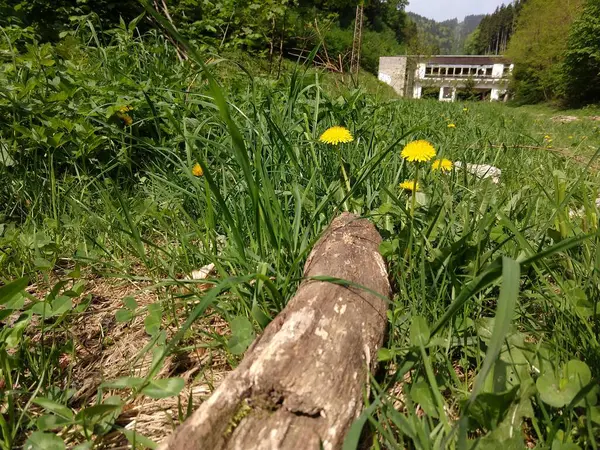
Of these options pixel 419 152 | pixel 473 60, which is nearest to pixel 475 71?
pixel 473 60

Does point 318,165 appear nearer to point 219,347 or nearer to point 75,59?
point 219,347

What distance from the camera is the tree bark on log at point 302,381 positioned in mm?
627

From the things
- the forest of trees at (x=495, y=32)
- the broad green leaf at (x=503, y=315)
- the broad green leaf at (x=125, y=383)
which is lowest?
the broad green leaf at (x=125, y=383)

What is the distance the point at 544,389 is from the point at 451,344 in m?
0.24

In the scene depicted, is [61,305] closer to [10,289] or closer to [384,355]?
[10,289]

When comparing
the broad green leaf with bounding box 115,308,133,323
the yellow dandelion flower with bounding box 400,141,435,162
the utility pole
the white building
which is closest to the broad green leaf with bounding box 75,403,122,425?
the broad green leaf with bounding box 115,308,133,323

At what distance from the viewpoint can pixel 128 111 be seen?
79.6 inches

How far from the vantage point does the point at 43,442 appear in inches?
27.5

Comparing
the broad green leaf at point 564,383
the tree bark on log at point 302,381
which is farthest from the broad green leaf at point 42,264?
the broad green leaf at point 564,383

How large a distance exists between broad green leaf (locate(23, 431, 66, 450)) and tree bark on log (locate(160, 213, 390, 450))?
27 centimetres

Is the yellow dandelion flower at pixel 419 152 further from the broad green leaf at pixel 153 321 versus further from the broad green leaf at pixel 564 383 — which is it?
the broad green leaf at pixel 153 321

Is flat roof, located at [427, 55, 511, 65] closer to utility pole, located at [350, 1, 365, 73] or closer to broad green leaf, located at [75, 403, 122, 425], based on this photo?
utility pole, located at [350, 1, 365, 73]

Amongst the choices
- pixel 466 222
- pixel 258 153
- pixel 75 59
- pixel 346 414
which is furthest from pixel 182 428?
pixel 75 59

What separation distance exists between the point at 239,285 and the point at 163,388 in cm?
40
